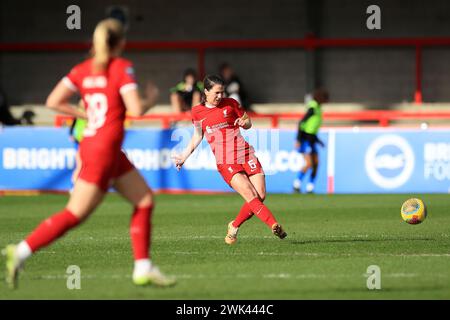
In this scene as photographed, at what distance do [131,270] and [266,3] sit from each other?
21766mm

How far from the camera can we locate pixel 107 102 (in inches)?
356

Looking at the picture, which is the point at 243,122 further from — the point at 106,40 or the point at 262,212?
the point at 106,40

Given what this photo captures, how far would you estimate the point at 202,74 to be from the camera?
32.0m

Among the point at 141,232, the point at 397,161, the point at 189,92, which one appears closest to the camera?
the point at 141,232

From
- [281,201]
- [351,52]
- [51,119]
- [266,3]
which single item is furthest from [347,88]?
[281,201]

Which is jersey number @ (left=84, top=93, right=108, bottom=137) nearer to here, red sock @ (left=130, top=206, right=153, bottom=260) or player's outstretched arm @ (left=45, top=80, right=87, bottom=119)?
player's outstretched arm @ (left=45, top=80, right=87, bottom=119)

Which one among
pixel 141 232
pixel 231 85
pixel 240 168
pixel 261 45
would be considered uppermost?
pixel 261 45

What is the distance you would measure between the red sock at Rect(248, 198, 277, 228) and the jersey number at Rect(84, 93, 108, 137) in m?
4.10

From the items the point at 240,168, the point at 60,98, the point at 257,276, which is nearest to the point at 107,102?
the point at 60,98

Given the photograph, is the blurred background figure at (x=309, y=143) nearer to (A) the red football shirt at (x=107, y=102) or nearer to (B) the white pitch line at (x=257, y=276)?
(B) the white pitch line at (x=257, y=276)

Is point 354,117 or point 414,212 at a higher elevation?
point 354,117

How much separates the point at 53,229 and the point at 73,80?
1257 millimetres

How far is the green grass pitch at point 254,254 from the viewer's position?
31.2 feet

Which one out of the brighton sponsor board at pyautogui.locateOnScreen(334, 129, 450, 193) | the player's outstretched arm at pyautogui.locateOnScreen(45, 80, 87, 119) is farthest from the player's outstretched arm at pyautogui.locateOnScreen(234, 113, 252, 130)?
the brighton sponsor board at pyautogui.locateOnScreen(334, 129, 450, 193)
